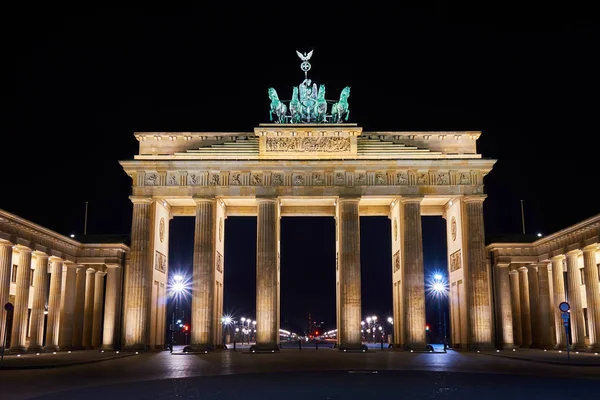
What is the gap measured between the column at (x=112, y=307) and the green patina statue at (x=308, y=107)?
63.8 ft

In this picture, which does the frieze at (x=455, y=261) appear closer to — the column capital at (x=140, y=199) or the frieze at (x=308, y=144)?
the frieze at (x=308, y=144)

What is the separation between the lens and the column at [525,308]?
184ft

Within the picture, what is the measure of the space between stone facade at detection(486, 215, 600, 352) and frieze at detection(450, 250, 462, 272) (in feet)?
11.1

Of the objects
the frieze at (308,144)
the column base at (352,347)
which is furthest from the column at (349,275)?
the frieze at (308,144)

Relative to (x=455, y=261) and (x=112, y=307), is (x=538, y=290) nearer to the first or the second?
(x=455, y=261)

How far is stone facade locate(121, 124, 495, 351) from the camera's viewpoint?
50.2m

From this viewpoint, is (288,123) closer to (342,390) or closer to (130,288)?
(130,288)

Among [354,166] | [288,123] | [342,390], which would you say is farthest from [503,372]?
[288,123]

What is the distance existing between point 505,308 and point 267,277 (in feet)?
67.4

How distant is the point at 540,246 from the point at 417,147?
45.1 ft

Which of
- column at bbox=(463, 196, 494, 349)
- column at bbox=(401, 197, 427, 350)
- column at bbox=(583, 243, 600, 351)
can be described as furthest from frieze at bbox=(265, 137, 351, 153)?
column at bbox=(583, 243, 600, 351)

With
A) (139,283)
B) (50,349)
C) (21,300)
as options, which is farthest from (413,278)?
(21,300)

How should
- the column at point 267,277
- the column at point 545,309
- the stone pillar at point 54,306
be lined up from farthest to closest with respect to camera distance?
the column at point 545,309
the stone pillar at point 54,306
the column at point 267,277

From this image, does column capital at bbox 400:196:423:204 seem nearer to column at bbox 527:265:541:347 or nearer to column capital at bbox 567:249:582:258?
column capital at bbox 567:249:582:258
